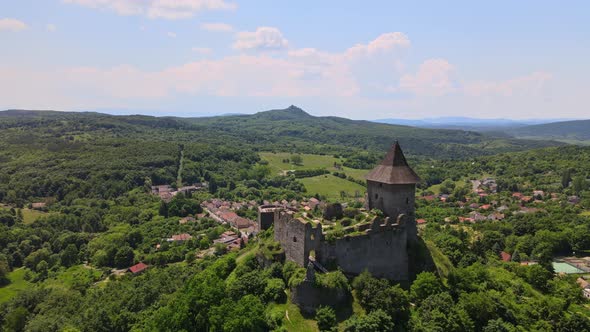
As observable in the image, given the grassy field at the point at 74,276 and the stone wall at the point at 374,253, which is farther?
the grassy field at the point at 74,276

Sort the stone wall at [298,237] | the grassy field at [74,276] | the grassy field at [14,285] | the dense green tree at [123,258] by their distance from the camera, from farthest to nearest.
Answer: the dense green tree at [123,258] < the grassy field at [74,276] < the grassy field at [14,285] < the stone wall at [298,237]

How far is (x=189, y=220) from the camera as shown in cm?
11875

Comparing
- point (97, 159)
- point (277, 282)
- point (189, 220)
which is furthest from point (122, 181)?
point (277, 282)

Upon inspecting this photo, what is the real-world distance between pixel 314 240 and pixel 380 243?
23.8ft

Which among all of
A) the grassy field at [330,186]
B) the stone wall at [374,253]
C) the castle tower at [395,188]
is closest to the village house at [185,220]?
the grassy field at [330,186]

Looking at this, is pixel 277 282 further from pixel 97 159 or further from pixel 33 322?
pixel 97 159

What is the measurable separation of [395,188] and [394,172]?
1.77m

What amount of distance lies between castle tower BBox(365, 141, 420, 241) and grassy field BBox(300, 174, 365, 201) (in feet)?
346

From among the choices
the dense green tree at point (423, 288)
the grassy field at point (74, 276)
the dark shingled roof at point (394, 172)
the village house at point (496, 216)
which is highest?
the dark shingled roof at point (394, 172)

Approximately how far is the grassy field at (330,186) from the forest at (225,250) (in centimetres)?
558

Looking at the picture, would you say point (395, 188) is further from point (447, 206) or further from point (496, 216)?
point (447, 206)

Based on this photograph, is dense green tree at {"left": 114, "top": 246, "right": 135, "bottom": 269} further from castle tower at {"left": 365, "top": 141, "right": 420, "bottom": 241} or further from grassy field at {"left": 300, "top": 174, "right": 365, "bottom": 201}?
grassy field at {"left": 300, "top": 174, "right": 365, "bottom": 201}

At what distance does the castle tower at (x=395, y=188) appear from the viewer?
43500mm

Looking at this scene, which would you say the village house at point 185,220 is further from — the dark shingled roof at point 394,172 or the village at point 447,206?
the dark shingled roof at point 394,172
